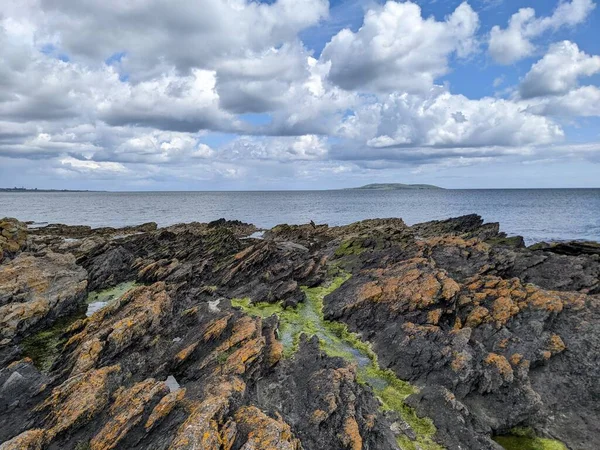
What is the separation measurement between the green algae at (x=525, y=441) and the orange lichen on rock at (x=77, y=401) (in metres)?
17.8

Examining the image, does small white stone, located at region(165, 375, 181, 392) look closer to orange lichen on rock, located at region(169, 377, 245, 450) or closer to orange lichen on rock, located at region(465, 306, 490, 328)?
orange lichen on rock, located at region(169, 377, 245, 450)

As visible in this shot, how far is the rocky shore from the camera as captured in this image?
48.4 feet

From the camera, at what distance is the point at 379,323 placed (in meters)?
27.0

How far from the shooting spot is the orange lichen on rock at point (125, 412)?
13.5 m

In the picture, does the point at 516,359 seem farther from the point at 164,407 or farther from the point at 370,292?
the point at 164,407

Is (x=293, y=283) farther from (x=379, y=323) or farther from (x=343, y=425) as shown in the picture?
(x=343, y=425)

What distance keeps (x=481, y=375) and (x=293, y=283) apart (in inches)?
731

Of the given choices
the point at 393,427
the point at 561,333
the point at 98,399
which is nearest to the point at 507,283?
the point at 561,333

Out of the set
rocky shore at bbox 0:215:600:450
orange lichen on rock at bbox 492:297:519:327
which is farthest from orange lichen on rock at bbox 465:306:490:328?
orange lichen on rock at bbox 492:297:519:327

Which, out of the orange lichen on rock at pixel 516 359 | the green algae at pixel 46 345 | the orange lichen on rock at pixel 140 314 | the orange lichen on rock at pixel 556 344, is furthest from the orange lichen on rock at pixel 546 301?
the green algae at pixel 46 345

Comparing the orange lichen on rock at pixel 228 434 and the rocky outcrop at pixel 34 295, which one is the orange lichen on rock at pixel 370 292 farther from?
the rocky outcrop at pixel 34 295

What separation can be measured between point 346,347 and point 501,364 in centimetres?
932

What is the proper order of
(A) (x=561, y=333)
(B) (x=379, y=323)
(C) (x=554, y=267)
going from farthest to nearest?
(C) (x=554, y=267) < (B) (x=379, y=323) < (A) (x=561, y=333)

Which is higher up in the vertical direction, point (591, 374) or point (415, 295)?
point (415, 295)
